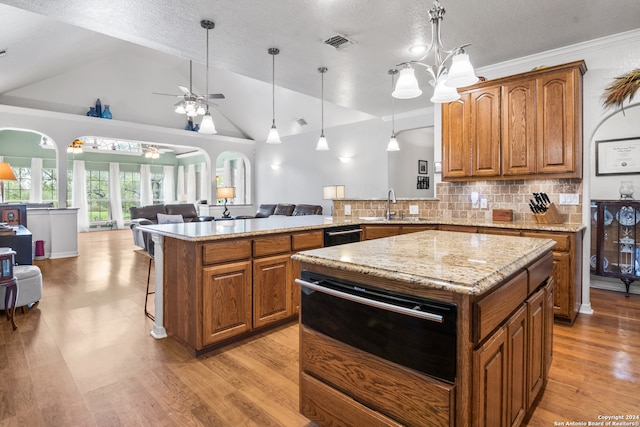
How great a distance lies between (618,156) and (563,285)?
8.23 feet

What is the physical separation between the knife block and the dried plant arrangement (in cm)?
108

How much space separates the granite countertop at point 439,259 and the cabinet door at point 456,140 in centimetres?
204

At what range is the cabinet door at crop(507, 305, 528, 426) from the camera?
133 centimetres

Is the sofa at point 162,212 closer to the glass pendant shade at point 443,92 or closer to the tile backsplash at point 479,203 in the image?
the tile backsplash at point 479,203


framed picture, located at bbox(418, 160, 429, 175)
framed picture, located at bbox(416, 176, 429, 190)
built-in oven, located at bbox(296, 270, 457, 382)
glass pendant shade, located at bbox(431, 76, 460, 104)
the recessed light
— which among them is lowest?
built-in oven, located at bbox(296, 270, 457, 382)

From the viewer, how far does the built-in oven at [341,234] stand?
3.32 metres

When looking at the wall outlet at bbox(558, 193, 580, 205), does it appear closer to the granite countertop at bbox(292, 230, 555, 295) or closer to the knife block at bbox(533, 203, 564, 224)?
the knife block at bbox(533, 203, 564, 224)

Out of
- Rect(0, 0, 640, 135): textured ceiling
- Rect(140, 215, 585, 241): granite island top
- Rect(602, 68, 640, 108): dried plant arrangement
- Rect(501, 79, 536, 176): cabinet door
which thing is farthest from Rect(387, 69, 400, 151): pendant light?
Rect(602, 68, 640, 108): dried plant arrangement

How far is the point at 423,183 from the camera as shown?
26.0 feet

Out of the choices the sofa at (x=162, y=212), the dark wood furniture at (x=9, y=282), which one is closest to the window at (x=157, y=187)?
the sofa at (x=162, y=212)

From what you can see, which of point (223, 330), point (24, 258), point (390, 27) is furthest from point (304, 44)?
point (24, 258)

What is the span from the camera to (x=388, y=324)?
1200 millimetres

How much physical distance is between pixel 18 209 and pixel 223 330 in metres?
4.68

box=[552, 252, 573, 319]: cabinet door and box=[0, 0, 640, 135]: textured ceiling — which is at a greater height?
box=[0, 0, 640, 135]: textured ceiling
